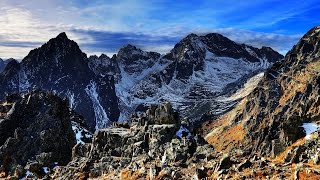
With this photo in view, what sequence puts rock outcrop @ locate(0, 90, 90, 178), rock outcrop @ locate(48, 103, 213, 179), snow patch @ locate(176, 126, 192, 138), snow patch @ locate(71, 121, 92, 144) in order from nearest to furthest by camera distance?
rock outcrop @ locate(48, 103, 213, 179), snow patch @ locate(176, 126, 192, 138), rock outcrop @ locate(0, 90, 90, 178), snow patch @ locate(71, 121, 92, 144)

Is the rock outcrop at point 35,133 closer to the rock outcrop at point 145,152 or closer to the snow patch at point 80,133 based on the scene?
the snow patch at point 80,133

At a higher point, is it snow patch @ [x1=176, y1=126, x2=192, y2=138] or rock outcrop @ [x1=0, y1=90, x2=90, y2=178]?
snow patch @ [x1=176, y1=126, x2=192, y2=138]

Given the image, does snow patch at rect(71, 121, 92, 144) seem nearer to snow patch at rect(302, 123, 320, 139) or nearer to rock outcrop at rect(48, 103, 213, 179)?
rock outcrop at rect(48, 103, 213, 179)

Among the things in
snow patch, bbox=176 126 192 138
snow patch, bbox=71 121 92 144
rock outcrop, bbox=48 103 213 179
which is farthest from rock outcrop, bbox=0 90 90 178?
snow patch, bbox=176 126 192 138

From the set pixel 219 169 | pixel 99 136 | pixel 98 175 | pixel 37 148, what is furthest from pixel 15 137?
pixel 219 169

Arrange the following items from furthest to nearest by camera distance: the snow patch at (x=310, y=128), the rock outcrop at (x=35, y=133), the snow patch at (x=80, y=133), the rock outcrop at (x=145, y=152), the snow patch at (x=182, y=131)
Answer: the snow patch at (x=80, y=133) < the rock outcrop at (x=35, y=133) < the snow patch at (x=310, y=128) < the snow patch at (x=182, y=131) < the rock outcrop at (x=145, y=152)

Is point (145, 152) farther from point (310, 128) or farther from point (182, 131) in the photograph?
point (310, 128)

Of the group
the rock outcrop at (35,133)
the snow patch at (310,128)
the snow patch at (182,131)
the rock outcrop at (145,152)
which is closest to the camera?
the rock outcrop at (145,152)

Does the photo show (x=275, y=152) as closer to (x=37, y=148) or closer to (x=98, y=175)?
(x=98, y=175)

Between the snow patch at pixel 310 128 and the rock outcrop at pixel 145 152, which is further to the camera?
the snow patch at pixel 310 128

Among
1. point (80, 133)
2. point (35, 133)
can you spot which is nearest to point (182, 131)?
point (35, 133)

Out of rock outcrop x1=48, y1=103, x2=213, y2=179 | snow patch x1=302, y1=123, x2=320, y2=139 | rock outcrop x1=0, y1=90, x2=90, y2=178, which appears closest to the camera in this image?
rock outcrop x1=48, y1=103, x2=213, y2=179

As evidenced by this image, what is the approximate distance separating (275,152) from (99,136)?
37.0 meters

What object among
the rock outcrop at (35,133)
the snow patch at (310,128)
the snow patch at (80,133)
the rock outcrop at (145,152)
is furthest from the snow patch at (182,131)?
the snow patch at (80,133)
